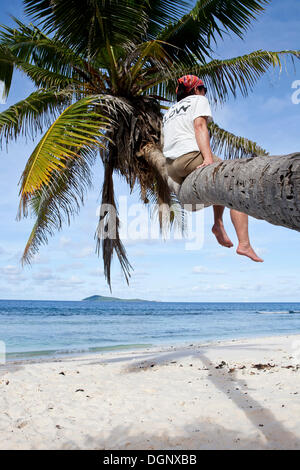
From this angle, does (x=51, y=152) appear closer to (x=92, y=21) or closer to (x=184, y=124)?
(x=184, y=124)

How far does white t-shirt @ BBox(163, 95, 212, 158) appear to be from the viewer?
2850 millimetres

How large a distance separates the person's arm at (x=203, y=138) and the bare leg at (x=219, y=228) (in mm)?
728

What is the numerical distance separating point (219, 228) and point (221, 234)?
0.05 meters

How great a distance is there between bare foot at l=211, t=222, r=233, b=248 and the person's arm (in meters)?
0.83

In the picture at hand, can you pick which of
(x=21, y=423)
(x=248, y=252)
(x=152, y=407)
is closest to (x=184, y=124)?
(x=248, y=252)

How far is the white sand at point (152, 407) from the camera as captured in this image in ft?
13.4

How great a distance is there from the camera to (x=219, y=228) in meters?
3.34

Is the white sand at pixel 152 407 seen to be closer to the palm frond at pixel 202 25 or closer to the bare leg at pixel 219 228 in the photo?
the bare leg at pixel 219 228

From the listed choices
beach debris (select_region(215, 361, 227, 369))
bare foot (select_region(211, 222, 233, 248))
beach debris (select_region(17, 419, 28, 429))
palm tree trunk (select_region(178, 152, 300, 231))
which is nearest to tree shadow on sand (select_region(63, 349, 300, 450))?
beach debris (select_region(17, 419, 28, 429))

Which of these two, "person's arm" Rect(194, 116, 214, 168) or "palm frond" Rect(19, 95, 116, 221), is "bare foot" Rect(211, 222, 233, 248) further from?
"palm frond" Rect(19, 95, 116, 221)
